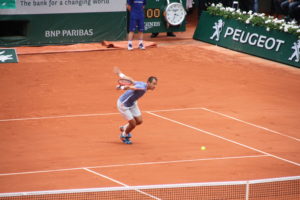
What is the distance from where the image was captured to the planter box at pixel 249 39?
2205 cm

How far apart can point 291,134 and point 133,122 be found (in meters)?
3.85

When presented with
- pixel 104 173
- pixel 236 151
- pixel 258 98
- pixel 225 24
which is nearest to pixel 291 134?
pixel 236 151

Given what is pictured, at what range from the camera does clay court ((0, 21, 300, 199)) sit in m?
12.0

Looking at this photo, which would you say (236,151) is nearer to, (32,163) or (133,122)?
(133,122)

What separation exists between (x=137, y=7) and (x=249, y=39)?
169 inches

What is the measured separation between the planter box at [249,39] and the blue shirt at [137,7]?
10.6 ft

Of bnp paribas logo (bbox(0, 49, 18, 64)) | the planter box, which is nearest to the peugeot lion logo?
the planter box

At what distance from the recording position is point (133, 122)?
524 inches

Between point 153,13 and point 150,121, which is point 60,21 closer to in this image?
point 153,13

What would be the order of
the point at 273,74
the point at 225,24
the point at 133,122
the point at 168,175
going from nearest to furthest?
the point at 168,175
the point at 133,122
the point at 273,74
the point at 225,24

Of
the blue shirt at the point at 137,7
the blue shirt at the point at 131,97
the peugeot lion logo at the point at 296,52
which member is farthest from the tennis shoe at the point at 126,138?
the blue shirt at the point at 137,7

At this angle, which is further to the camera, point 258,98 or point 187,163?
point 258,98

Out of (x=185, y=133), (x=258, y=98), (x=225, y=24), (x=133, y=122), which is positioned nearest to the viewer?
(x=133, y=122)

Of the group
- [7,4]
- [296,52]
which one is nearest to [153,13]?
[7,4]
